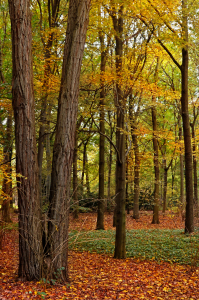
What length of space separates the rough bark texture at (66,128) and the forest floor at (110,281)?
18.7 inches

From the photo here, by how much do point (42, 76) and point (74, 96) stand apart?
369 cm

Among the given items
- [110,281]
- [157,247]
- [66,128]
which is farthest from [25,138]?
[157,247]

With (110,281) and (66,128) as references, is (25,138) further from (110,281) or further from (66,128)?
(110,281)

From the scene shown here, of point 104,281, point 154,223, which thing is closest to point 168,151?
point 154,223

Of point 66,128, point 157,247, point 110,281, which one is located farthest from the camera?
point 157,247

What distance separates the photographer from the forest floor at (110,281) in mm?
3957

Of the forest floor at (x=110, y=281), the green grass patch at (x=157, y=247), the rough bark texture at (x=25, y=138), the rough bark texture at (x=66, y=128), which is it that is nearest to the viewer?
the forest floor at (x=110, y=281)

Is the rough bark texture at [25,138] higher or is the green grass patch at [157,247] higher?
the rough bark texture at [25,138]

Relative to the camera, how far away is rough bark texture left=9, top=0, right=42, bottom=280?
4.22m

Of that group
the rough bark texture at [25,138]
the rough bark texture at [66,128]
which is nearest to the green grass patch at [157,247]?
the rough bark texture at [66,128]

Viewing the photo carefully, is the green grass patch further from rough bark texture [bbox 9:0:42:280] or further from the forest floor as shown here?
rough bark texture [bbox 9:0:42:280]

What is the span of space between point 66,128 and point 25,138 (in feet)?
2.30

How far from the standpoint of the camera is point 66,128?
14.8 feet

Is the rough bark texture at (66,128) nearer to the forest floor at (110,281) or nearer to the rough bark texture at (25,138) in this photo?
the rough bark texture at (25,138)
